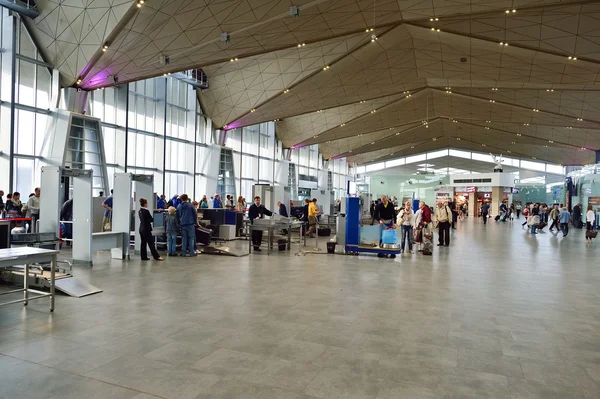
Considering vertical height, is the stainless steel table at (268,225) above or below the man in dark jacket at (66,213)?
below

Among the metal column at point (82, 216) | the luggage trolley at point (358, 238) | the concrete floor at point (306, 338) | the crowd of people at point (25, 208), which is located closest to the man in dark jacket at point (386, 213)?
the luggage trolley at point (358, 238)

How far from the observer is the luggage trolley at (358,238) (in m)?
11.2

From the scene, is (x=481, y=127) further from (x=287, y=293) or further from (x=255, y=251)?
→ (x=287, y=293)

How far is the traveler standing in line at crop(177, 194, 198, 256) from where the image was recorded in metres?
10.4

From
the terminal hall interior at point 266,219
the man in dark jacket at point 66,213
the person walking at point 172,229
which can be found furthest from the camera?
the man in dark jacket at point 66,213

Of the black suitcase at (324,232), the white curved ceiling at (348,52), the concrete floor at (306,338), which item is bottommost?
the concrete floor at (306,338)

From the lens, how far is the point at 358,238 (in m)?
11.5

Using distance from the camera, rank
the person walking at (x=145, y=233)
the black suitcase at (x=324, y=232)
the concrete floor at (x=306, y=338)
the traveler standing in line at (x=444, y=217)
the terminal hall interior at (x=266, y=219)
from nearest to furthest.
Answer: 1. the concrete floor at (x=306, y=338)
2. the terminal hall interior at (x=266, y=219)
3. the person walking at (x=145, y=233)
4. the traveler standing in line at (x=444, y=217)
5. the black suitcase at (x=324, y=232)

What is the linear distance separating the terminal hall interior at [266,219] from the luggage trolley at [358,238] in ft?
0.26

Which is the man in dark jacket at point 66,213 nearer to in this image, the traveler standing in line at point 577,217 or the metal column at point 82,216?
the metal column at point 82,216

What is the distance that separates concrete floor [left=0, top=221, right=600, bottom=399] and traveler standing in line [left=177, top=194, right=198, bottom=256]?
101 inches

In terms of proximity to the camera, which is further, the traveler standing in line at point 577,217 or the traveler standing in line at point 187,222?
the traveler standing in line at point 577,217

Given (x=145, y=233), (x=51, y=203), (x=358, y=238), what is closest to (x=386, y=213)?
(x=358, y=238)

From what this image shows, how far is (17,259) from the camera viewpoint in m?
4.77
